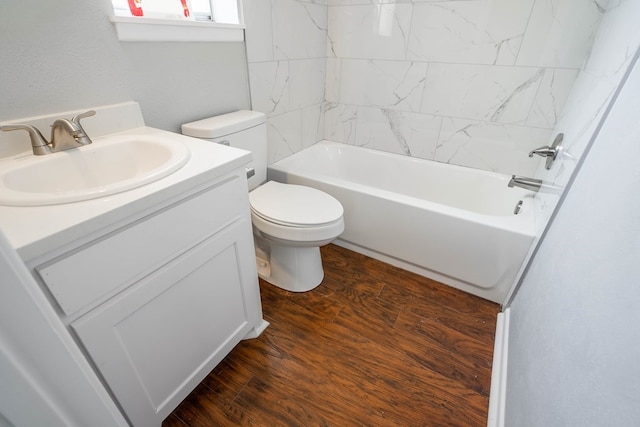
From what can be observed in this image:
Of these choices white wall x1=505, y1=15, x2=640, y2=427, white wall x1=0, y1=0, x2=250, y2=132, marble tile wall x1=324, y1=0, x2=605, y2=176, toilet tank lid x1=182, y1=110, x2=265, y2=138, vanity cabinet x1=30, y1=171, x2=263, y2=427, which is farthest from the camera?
marble tile wall x1=324, y1=0, x2=605, y2=176

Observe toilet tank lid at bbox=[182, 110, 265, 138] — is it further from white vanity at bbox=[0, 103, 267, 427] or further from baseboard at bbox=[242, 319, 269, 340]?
baseboard at bbox=[242, 319, 269, 340]

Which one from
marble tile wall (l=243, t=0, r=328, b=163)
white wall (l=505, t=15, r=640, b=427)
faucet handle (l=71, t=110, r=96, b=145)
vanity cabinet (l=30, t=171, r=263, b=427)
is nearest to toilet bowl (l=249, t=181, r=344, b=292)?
vanity cabinet (l=30, t=171, r=263, b=427)

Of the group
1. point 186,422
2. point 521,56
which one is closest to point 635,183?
point 521,56

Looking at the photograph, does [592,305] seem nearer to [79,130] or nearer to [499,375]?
[499,375]

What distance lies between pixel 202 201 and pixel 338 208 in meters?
0.73

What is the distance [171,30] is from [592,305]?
59.4 inches

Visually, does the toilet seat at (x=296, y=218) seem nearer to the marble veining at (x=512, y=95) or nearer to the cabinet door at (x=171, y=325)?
the cabinet door at (x=171, y=325)

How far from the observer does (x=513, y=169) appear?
178cm

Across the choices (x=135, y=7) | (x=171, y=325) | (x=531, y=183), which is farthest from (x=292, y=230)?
(x=531, y=183)

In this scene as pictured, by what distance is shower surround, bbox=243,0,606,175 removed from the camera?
147 cm

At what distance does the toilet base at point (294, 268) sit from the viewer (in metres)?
1.45

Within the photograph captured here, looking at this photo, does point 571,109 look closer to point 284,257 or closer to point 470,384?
point 470,384

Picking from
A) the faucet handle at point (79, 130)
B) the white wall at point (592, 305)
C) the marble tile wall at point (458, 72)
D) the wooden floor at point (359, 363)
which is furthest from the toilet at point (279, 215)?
the marble tile wall at point (458, 72)

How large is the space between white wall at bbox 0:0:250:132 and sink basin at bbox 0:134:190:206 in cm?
16
